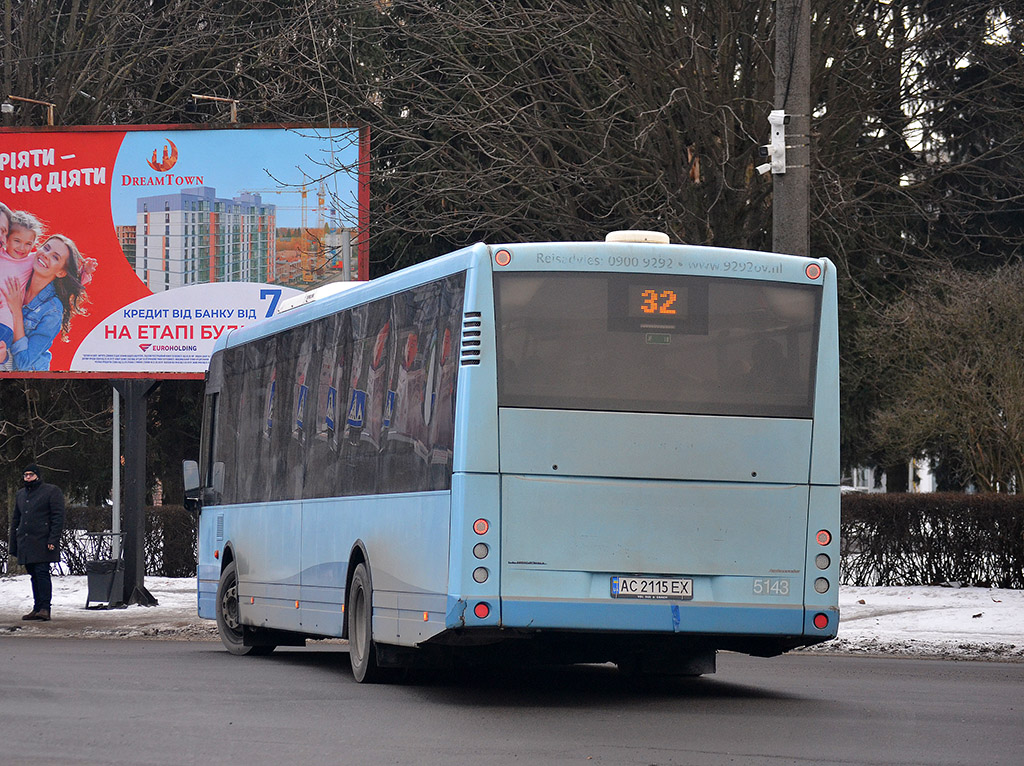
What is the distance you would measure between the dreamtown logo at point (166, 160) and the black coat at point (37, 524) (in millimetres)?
5628

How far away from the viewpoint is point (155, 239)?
25547 millimetres

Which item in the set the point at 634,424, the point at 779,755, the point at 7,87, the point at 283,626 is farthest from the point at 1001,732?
the point at 7,87

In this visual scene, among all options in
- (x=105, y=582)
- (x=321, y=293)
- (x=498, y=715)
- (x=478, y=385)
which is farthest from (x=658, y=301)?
(x=105, y=582)

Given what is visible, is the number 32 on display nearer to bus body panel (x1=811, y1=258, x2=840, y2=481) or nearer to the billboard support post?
bus body panel (x1=811, y1=258, x2=840, y2=481)

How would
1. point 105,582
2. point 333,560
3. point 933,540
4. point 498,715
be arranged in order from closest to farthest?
point 498,715
point 333,560
point 105,582
point 933,540

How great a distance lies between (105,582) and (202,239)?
17.7 ft

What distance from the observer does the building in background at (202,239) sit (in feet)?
83.3

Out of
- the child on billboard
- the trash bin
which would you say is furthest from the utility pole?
the child on billboard

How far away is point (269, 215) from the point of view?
83.8 feet

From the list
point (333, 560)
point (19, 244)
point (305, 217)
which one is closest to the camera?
point (333, 560)

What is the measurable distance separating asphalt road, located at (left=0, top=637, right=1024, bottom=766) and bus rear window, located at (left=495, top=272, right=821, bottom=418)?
77.2 inches

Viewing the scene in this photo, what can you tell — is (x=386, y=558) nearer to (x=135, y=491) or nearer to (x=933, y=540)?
(x=135, y=491)

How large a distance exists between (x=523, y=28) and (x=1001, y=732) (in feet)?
47.1

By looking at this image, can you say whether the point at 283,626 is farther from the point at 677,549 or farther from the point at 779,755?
the point at 779,755
